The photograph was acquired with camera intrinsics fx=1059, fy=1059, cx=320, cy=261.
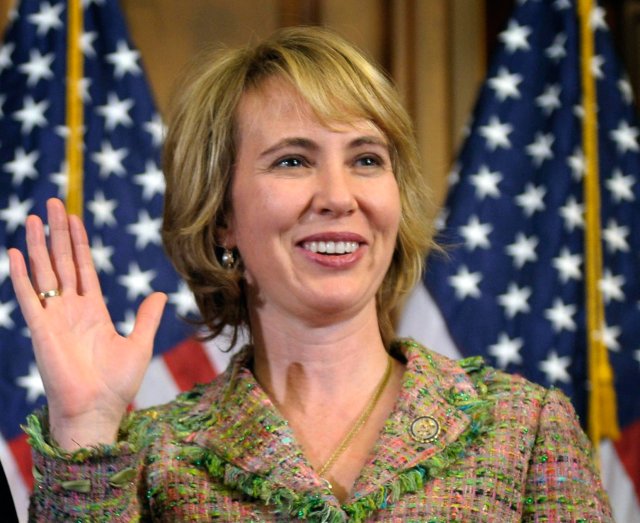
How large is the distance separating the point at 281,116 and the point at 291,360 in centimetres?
40

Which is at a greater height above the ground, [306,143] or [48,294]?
[306,143]

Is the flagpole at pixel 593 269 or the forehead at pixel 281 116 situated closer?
the forehead at pixel 281 116

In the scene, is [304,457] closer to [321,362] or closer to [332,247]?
[321,362]

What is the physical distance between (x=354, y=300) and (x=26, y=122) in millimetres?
1399

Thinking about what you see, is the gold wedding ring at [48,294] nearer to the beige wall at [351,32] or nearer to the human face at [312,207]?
the human face at [312,207]

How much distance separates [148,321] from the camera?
155 centimetres

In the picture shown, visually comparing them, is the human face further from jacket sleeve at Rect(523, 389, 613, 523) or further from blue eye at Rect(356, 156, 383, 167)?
jacket sleeve at Rect(523, 389, 613, 523)

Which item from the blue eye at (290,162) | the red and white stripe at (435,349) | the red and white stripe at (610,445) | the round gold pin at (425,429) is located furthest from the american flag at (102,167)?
the round gold pin at (425,429)

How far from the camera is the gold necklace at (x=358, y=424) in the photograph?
5.40 ft

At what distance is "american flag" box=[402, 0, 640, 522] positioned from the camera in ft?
9.08

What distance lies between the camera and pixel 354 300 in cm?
164

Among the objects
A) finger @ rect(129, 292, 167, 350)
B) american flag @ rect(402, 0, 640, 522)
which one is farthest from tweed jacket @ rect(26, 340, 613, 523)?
american flag @ rect(402, 0, 640, 522)

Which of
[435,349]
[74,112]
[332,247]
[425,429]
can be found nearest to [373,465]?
[425,429]

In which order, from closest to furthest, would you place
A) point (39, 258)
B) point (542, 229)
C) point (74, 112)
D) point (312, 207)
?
1. point (39, 258)
2. point (312, 207)
3. point (74, 112)
4. point (542, 229)
